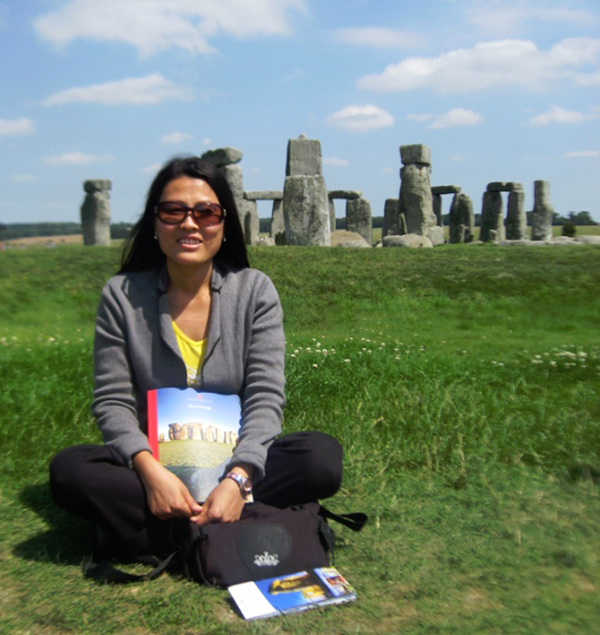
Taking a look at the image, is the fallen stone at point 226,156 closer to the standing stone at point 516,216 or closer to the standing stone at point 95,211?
the standing stone at point 95,211

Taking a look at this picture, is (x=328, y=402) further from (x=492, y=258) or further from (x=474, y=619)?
(x=492, y=258)

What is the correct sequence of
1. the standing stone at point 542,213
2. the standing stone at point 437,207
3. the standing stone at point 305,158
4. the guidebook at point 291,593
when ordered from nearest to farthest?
the guidebook at point 291,593 → the standing stone at point 305,158 → the standing stone at point 542,213 → the standing stone at point 437,207

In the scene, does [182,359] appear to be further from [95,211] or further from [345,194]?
[345,194]

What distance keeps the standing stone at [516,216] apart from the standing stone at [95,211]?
53.8ft

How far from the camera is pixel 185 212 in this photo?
11.0 ft

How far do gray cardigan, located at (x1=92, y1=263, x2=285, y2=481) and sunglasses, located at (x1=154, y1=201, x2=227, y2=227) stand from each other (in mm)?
283

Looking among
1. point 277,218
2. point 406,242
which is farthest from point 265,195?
point 406,242

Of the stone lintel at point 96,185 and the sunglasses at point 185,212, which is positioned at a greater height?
the stone lintel at point 96,185

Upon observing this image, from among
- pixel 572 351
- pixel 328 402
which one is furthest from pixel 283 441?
pixel 572 351

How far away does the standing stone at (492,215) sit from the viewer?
105ft

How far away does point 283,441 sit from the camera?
344 centimetres

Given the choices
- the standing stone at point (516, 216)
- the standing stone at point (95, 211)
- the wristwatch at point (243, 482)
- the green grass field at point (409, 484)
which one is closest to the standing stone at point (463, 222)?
the standing stone at point (516, 216)

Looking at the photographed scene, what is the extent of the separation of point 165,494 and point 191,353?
668 mm

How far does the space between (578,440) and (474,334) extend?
16.5ft
